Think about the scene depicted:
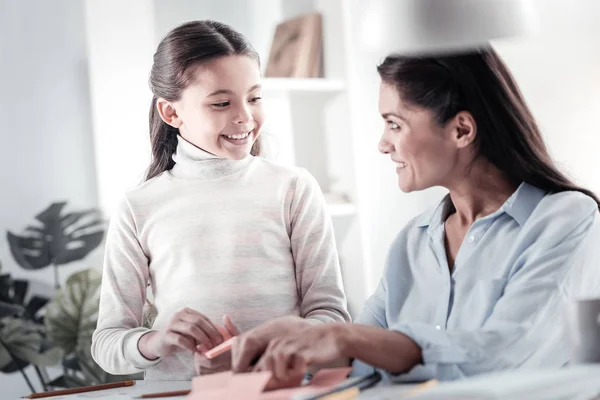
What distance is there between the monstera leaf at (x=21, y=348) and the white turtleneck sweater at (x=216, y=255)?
1233 mm

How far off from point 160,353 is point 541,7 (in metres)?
1.99

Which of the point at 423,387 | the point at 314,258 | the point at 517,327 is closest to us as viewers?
the point at 423,387

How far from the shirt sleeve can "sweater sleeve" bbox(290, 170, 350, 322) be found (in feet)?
1.29

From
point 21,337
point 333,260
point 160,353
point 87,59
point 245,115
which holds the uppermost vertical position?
point 87,59

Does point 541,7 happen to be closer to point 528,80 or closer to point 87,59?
point 528,80

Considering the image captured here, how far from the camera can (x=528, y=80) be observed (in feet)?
9.53

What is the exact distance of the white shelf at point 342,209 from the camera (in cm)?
301

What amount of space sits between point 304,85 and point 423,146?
63.1 inches

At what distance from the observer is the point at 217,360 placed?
4.67 feet

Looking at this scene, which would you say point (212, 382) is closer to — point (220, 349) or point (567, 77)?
point (220, 349)

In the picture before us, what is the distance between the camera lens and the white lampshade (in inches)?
43.3

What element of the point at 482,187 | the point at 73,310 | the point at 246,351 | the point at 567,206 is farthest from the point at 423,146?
the point at 73,310

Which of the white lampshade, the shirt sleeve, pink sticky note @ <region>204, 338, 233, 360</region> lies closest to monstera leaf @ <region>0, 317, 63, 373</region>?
pink sticky note @ <region>204, 338, 233, 360</region>

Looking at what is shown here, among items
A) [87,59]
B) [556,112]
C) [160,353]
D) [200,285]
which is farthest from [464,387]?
→ [87,59]
